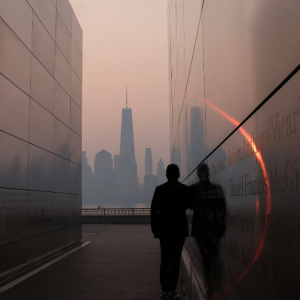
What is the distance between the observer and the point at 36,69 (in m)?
8.95

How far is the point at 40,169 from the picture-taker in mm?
9070

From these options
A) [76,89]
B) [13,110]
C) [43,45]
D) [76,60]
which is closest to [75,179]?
[76,89]

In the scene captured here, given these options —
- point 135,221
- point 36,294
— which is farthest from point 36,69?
point 135,221

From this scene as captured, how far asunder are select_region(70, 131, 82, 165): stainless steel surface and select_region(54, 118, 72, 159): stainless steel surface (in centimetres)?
46

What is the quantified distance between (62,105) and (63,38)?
8.14 ft

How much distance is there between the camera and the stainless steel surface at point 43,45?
29.2 ft

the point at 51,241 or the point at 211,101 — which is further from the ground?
the point at 211,101

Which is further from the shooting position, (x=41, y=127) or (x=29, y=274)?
(x=41, y=127)

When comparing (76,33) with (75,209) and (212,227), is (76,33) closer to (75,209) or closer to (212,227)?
(75,209)

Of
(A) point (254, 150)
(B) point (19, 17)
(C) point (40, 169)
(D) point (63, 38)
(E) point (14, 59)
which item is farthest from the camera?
(D) point (63, 38)

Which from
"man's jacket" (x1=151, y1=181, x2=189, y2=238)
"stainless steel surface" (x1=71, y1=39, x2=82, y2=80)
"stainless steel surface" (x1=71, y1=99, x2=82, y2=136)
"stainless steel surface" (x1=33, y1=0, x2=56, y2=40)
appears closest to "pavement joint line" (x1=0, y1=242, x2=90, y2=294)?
"man's jacket" (x1=151, y1=181, x2=189, y2=238)

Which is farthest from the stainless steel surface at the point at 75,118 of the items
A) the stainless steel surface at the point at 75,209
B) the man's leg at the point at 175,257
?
the man's leg at the point at 175,257

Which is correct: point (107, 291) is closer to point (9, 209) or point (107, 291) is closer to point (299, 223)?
point (9, 209)

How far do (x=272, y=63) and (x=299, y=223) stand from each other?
0.75 m
